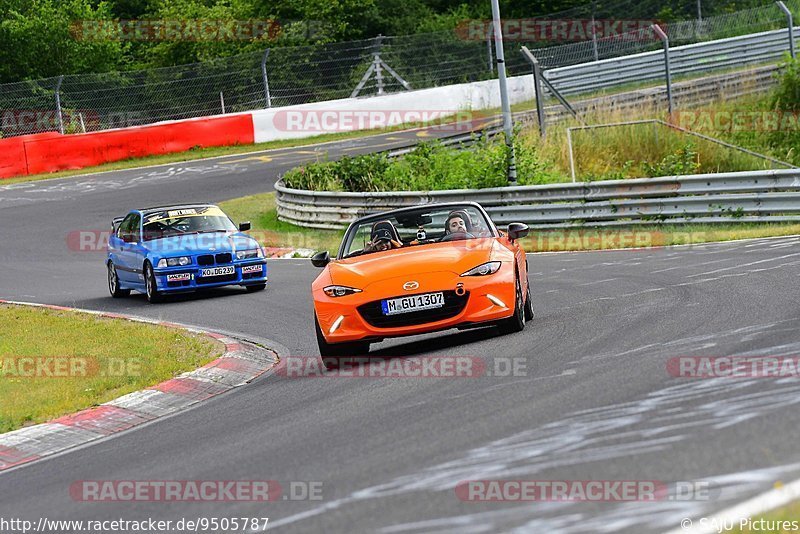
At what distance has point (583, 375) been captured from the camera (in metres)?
8.57

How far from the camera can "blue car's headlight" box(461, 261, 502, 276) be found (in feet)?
35.7

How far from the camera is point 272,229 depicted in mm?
27641

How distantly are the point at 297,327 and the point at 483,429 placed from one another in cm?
751

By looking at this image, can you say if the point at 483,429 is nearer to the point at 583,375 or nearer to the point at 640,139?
the point at 583,375

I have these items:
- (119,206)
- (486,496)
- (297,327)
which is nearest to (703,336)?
(486,496)

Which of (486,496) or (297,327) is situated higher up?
(486,496)

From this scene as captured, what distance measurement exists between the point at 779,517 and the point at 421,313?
6109 millimetres

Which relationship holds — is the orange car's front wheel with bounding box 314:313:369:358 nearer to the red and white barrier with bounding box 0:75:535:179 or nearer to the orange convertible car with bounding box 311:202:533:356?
the orange convertible car with bounding box 311:202:533:356

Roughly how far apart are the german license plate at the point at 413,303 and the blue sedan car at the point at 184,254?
8.02 meters

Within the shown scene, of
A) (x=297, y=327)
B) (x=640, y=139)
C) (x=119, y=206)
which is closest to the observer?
(x=297, y=327)
